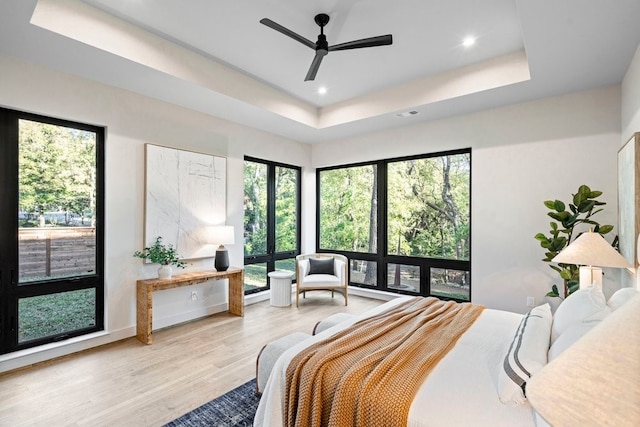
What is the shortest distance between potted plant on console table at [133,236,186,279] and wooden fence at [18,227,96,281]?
1.54ft

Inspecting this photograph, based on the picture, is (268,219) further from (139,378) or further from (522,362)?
(522,362)

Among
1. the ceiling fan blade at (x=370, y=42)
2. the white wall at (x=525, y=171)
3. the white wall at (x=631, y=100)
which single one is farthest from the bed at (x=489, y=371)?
the ceiling fan blade at (x=370, y=42)

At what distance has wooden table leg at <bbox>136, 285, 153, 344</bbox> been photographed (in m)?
3.40

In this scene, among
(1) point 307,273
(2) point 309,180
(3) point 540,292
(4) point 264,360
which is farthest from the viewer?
(2) point 309,180

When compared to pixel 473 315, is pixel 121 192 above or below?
above

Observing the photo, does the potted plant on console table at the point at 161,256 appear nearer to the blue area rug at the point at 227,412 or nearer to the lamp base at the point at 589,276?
the blue area rug at the point at 227,412

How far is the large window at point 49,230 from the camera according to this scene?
2932mm

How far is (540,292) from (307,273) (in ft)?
10.4

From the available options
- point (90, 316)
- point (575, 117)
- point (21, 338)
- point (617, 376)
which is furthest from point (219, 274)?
point (575, 117)

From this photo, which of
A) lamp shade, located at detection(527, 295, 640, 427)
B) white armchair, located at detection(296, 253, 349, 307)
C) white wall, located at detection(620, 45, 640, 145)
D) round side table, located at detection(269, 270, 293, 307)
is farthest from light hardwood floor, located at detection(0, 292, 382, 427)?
white wall, located at detection(620, 45, 640, 145)

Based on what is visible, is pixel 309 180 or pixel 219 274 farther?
pixel 309 180

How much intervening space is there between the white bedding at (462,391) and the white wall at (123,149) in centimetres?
258

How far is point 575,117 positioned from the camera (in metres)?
3.57

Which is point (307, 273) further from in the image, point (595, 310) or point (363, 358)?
point (595, 310)
